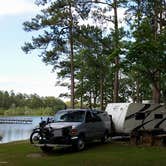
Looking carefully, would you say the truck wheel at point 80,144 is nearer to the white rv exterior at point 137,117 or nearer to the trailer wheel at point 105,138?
the trailer wheel at point 105,138

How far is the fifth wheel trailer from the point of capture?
23.1 metres

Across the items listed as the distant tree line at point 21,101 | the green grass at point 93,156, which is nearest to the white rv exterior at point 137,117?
the green grass at point 93,156

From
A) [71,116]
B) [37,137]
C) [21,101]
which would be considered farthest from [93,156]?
[21,101]

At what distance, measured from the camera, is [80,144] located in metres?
19.4

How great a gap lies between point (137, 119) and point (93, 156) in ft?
20.8

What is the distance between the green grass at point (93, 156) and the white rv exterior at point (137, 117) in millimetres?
2154

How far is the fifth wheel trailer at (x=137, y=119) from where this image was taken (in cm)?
2308

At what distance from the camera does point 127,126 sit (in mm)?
23156

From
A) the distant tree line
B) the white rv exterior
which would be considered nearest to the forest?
the white rv exterior

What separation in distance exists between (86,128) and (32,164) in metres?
4.61

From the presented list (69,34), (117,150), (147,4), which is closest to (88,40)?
(69,34)

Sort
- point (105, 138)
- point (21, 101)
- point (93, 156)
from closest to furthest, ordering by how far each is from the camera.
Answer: point (93, 156)
point (105, 138)
point (21, 101)

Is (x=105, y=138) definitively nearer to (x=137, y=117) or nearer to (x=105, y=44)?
(x=137, y=117)

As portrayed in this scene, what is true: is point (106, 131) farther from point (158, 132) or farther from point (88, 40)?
point (88, 40)
